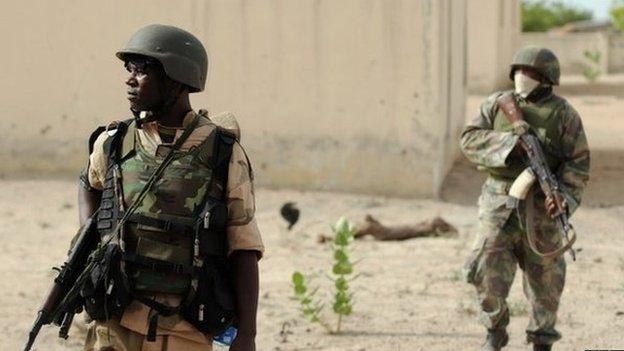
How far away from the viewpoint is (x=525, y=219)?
6.31 meters

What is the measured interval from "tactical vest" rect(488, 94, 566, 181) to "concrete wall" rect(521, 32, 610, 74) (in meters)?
27.4

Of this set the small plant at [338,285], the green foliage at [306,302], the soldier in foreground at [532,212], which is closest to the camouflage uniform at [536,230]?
the soldier in foreground at [532,212]

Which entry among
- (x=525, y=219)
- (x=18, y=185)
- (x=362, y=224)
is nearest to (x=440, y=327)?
(x=525, y=219)

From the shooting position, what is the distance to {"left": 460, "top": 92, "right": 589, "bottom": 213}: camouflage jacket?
6.29m

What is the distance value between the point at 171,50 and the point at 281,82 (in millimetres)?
8476

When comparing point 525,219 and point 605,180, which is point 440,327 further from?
point 605,180

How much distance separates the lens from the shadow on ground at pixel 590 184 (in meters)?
12.1

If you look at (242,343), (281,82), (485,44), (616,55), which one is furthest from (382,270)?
(616,55)

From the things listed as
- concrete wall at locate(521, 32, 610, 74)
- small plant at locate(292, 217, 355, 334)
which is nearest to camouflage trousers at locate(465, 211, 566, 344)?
small plant at locate(292, 217, 355, 334)

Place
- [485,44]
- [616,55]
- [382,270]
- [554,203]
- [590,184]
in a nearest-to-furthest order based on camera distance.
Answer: [554,203]
[382,270]
[590,184]
[485,44]
[616,55]

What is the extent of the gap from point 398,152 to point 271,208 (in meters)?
1.27

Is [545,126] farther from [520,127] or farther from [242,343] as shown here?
[242,343]

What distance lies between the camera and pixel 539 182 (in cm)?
623

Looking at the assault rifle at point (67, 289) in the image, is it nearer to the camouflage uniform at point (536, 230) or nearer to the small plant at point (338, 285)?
the camouflage uniform at point (536, 230)
